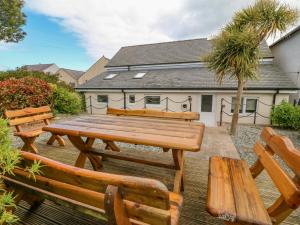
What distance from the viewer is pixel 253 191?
67.2 inches

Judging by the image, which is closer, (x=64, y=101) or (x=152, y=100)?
(x=64, y=101)

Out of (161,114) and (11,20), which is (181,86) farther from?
(11,20)

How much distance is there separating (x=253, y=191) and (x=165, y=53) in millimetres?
15105

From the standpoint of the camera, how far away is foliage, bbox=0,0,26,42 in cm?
1642

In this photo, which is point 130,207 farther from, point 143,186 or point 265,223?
point 265,223

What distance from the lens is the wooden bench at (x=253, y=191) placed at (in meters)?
1.34

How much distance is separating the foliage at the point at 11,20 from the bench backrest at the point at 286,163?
22344 mm

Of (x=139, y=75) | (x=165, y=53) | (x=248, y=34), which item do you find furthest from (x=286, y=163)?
(x=165, y=53)

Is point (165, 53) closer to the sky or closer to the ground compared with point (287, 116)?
closer to the sky

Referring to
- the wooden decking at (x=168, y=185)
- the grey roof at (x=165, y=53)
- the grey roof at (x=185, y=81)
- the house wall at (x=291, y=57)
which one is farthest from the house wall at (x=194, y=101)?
the wooden decking at (x=168, y=185)

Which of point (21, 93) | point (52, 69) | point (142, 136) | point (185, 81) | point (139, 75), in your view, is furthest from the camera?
point (52, 69)

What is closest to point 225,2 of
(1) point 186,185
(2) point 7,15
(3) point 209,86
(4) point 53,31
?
(3) point 209,86

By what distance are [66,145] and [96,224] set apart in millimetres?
2950

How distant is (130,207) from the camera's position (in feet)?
3.92
